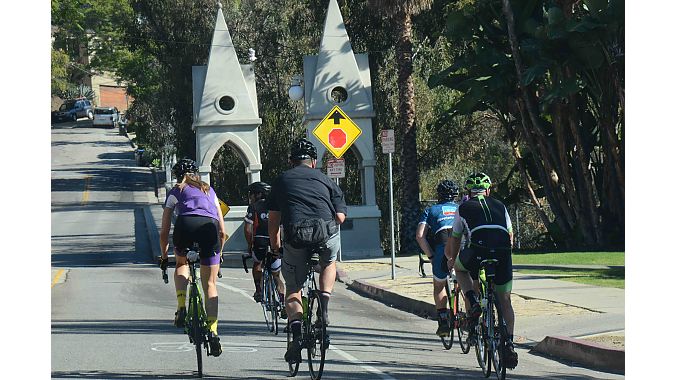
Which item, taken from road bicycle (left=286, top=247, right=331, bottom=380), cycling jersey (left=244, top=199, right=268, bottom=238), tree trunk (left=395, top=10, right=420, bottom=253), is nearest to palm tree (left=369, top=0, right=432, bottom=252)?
tree trunk (left=395, top=10, right=420, bottom=253)

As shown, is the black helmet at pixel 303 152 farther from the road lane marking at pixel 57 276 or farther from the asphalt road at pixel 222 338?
the road lane marking at pixel 57 276

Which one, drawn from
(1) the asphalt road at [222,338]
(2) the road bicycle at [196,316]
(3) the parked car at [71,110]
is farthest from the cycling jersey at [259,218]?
(3) the parked car at [71,110]

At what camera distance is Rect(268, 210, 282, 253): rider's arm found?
1149 centimetres

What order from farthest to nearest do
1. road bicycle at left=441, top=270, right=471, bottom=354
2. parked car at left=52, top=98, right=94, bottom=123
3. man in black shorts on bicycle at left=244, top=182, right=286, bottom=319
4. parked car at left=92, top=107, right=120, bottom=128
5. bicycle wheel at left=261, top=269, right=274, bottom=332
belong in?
parked car at left=52, top=98, right=94, bottom=123 < parked car at left=92, top=107, right=120, bottom=128 < bicycle wheel at left=261, top=269, right=274, bottom=332 < man in black shorts on bicycle at left=244, top=182, right=286, bottom=319 < road bicycle at left=441, top=270, right=471, bottom=354

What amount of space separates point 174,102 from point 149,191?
20.4 meters

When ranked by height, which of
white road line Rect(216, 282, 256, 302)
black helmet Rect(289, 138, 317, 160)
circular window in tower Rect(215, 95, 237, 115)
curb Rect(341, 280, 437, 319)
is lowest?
white road line Rect(216, 282, 256, 302)

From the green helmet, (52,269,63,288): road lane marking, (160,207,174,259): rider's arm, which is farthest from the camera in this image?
(52,269,63,288): road lane marking

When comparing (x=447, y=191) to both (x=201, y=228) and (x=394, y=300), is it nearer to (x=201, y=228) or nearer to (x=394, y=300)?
(x=201, y=228)

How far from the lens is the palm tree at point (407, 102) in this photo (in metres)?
34.6

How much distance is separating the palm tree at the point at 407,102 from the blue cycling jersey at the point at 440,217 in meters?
20.4

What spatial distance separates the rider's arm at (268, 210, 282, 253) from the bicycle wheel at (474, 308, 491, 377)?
2078 mm

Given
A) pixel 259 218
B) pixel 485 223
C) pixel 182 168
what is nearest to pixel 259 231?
pixel 259 218

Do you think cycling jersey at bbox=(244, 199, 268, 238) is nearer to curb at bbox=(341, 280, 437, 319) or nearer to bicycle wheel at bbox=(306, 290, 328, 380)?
curb at bbox=(341, 280, 437, 319)

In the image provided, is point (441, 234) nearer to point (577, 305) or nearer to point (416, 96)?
point (577, 305)
